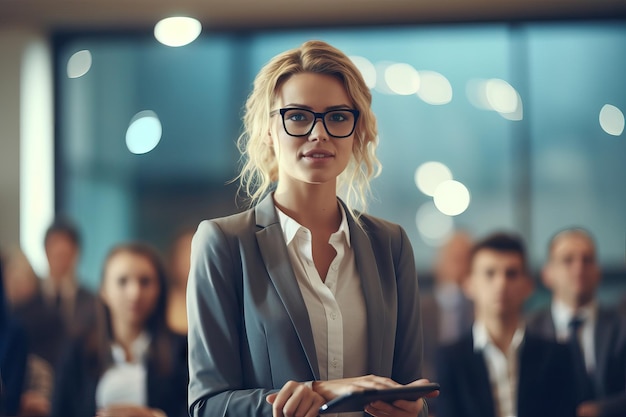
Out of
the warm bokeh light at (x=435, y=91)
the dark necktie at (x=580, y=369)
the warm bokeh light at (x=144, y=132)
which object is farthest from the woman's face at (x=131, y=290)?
the warm bokeh light at (x=435, y=91)

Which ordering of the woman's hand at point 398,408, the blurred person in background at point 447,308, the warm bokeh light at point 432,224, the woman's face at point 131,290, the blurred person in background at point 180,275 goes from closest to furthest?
the woman's hand at point 398,408 < the woman's face at point 131,290 < the blurred person in background at point 180,275 < the blurred person in background at point 447,308 < the warm bokeh light at point 432,224

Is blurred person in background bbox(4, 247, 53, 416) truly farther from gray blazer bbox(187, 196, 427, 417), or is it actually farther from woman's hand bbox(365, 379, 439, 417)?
woman's hand bbox(365, 379, 439, 417)

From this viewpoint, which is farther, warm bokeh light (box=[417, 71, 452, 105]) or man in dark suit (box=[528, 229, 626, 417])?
warm bokeh light (box=[417, 71, 452, 105])

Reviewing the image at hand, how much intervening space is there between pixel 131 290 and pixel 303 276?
7.28 ft

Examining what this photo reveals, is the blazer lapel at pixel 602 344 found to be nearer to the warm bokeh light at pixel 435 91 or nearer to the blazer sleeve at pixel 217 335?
the warm bokeh light at pixel 435 91

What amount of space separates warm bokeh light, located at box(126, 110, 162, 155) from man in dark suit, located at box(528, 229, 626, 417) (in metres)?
3.08

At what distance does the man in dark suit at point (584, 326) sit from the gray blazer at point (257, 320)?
2386mm

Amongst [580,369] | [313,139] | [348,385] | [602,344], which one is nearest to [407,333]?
[348,385]

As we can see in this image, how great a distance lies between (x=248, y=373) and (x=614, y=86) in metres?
5.33

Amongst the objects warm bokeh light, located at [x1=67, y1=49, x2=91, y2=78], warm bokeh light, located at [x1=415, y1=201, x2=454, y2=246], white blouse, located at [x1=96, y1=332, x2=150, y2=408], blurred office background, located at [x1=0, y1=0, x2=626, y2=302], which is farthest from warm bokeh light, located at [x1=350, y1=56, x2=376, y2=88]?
white blouse, located at [x1=96, y1=332, x2=150, y2=408]

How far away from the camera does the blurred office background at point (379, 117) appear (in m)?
5.92

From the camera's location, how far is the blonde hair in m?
1.37

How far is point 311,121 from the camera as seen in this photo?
1.35 m

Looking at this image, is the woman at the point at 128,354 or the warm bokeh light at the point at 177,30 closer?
the woman at the point at 128,354
